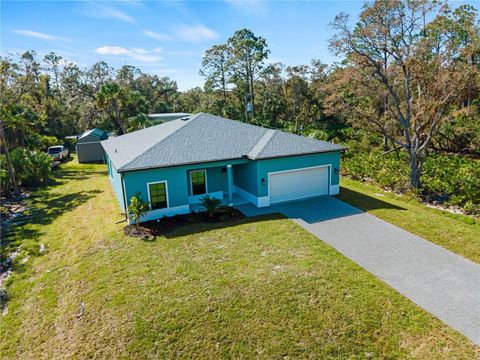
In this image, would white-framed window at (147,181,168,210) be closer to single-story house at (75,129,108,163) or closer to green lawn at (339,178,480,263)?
green lawn at (339,178,480,263)

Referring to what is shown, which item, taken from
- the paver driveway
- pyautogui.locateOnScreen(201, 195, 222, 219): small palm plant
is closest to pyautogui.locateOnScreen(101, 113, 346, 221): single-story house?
pyautogui.locateOnScreen(201, 195, 222, 219): small palm plant

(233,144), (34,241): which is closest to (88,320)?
(34,241)

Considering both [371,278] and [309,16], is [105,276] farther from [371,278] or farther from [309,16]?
[309,16]

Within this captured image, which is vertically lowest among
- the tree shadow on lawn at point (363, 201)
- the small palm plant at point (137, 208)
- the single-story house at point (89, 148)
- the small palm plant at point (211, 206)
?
the tree shadow on lawn at point (363, 201)

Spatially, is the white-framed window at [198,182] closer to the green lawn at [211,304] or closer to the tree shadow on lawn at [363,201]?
the green lawn at [211,304]

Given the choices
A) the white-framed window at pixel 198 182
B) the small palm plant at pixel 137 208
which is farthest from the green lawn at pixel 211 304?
the white-framed window at pixel 198 182

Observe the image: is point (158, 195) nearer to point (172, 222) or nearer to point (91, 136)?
point (172, 222)
